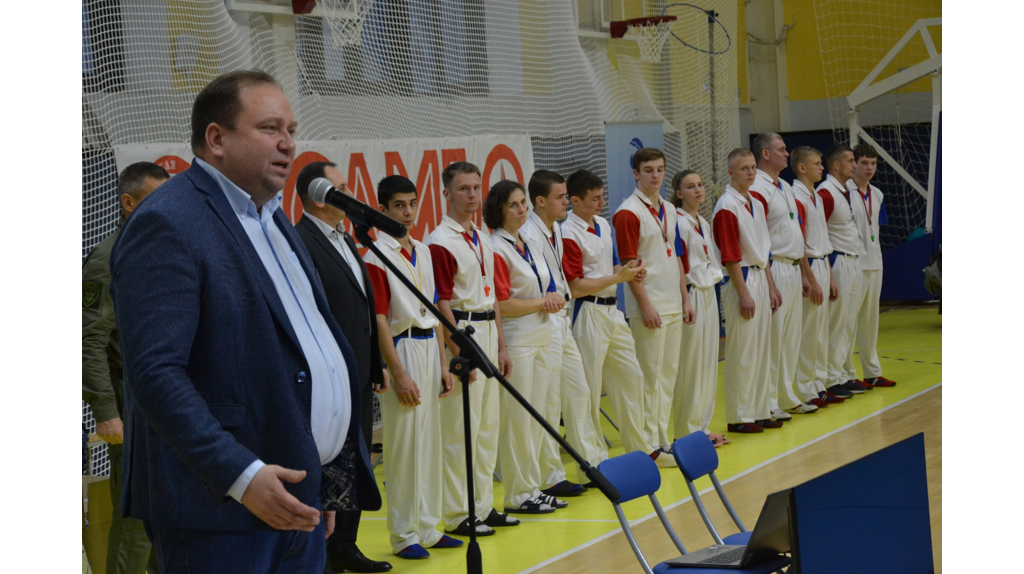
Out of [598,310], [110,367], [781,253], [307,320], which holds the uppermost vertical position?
[307,320]

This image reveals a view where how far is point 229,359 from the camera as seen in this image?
208 cm

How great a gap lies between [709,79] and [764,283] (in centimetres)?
415

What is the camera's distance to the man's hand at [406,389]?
474cm

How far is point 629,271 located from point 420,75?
2807 mm

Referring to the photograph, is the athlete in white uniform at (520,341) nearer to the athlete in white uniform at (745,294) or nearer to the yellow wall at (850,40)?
the athlete in white uniform at (745,294)

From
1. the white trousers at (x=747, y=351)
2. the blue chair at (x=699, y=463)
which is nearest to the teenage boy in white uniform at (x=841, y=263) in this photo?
the white trousers at (x=747, y=351)

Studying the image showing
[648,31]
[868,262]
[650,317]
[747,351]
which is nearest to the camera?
[650,317]

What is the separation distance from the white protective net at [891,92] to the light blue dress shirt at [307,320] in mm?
12957

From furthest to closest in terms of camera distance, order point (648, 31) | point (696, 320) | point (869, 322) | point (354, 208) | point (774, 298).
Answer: point (648, 31) → point (869, 322) → point (774, 298) → point (696, 320) → point (354, 208)

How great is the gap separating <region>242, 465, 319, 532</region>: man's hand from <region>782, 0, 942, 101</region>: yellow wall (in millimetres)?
13326

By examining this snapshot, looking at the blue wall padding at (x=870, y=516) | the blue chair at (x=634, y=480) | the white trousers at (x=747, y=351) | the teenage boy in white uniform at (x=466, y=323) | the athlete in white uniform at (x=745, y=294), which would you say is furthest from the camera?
the white trousers at (x=747, y=351)

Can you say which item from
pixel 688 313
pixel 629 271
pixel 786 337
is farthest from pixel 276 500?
pixel 786 337

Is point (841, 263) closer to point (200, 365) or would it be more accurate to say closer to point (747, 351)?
point (747, 351)

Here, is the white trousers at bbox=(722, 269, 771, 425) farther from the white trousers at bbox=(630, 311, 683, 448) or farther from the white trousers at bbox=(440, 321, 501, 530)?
the white trousers at bbox=(440, 321, 501, 530)
